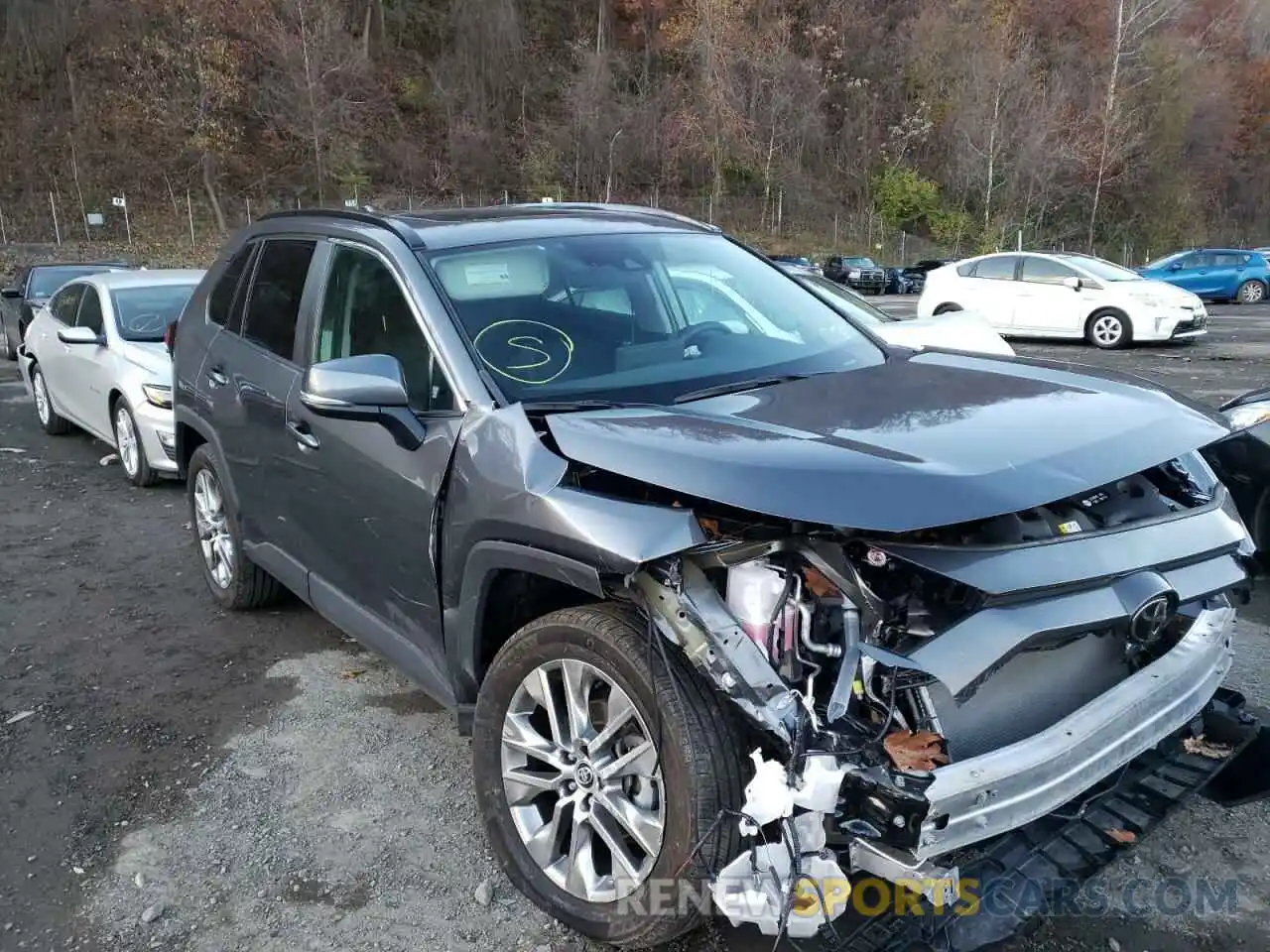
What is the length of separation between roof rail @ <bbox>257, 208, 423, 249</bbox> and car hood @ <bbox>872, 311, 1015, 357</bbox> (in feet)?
16.2

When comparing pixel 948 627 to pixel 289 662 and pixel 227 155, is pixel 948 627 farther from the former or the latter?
pixel 227 155

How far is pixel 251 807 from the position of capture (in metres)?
3.42

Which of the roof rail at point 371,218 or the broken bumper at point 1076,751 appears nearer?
the broken bumper at point 1076,751

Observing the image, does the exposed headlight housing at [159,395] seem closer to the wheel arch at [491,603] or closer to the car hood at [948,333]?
the wheel arch at [491,603]

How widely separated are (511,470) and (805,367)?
1.27 metres

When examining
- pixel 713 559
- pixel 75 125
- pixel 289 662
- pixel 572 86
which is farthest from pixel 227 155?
pixel 713 559

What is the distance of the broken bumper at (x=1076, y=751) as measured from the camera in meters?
2.07

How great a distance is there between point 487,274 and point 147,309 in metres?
6.17

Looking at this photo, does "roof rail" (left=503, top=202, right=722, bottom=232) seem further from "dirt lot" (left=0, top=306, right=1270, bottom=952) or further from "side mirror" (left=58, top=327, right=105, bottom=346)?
"side mirror" (left=58, top=327, right=105, bottom=346)

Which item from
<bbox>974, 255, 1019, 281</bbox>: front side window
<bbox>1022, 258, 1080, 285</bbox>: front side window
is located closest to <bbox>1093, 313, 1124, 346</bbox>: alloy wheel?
<bbox>1022, 258, 1080, 285</bbox>: front side window

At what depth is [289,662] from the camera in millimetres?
4562

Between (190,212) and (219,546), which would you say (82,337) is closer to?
(219,546)

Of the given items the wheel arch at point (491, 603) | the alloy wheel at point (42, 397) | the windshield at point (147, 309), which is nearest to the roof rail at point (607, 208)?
the wheel arch at point (491, 603)

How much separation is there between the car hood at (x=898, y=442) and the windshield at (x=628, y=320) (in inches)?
11.3
